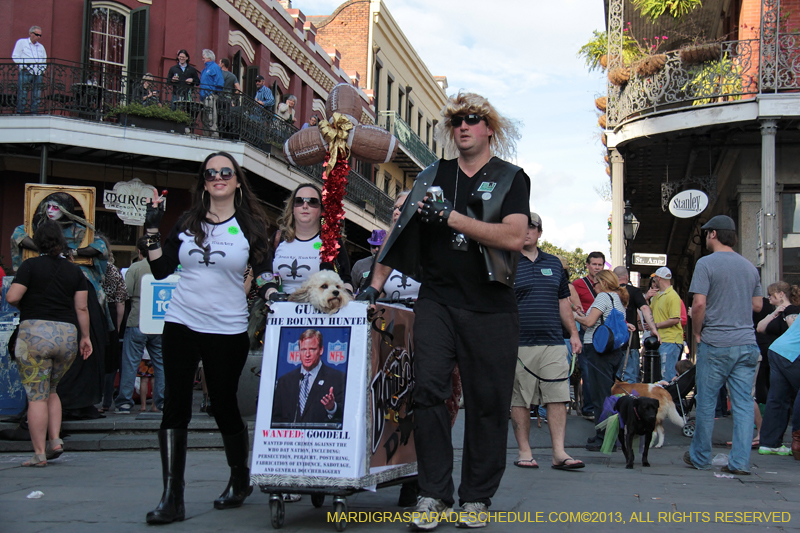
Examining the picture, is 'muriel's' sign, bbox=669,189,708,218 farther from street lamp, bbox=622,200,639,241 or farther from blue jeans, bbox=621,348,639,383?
blue jeans, bbox=621,348,639,383

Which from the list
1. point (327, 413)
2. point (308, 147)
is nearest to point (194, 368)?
point (327, 413)

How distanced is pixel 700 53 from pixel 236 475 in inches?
556

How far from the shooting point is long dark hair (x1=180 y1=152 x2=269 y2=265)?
180 inches

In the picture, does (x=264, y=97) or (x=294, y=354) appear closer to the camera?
(x=294, y=354)

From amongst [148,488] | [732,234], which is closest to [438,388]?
[148,488]

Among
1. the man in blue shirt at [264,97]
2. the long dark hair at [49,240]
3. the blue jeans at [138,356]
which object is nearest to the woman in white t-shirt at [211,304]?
the long dark hair at [49,240]

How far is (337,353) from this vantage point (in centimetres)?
414

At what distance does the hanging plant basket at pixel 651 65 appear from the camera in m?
16.2

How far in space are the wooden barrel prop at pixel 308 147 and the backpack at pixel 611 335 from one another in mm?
3843

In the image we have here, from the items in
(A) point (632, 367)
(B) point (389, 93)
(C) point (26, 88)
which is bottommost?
(A) point (632, 367)

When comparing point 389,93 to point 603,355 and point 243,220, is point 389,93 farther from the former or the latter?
point 243,220

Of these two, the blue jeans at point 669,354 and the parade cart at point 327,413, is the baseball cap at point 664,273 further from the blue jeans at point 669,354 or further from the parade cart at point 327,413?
the parade cart at point 327,413

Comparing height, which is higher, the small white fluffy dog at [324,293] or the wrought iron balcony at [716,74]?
the wrought iron balcony at [716,74]

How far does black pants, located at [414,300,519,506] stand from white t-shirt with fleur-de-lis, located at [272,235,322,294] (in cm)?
116
